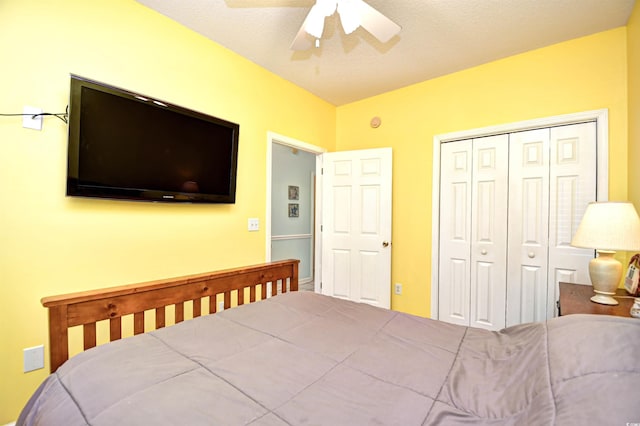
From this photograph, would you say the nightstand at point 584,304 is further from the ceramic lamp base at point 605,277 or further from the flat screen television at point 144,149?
the flat screen television at point 144,149

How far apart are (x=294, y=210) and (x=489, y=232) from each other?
315 centimetres

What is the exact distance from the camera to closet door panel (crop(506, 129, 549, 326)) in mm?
2443

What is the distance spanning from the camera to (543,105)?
7.98 feet

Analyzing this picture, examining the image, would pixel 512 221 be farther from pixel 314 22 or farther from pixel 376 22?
pixel 314 22

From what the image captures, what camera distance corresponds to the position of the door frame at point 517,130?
2.17 metres

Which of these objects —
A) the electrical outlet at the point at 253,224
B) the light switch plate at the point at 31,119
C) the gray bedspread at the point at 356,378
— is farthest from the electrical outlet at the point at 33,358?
the electrical outlet at the point at 253,224

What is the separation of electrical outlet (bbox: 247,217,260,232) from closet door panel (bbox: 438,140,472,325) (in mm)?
1890

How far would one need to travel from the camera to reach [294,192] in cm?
508

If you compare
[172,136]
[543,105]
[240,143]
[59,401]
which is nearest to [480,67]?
[543,105]

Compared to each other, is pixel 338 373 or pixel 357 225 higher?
pixel 357 225

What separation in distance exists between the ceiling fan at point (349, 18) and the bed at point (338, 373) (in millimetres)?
1624

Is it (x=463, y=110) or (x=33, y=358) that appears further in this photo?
(x=463, y=110)

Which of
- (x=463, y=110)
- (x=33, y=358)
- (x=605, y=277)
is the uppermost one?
(x=463, y=110)

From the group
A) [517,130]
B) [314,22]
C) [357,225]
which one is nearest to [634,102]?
[517,130]
